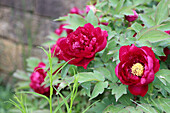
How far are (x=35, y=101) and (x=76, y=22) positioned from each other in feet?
1.88

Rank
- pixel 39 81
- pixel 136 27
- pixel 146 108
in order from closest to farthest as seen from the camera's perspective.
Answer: pixel 146 108 < pixel 136 27 < pixel 39 81

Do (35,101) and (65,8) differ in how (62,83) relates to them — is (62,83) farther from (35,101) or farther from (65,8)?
(65,8)

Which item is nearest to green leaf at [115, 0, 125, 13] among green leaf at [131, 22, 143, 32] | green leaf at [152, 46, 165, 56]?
green leaf at [131, 22, 143, 32]

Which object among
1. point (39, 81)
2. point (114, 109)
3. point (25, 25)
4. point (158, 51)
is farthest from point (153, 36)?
point (25, 25)

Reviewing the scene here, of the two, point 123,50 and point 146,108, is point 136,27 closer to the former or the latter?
point 123,50

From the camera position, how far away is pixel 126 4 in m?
0.79

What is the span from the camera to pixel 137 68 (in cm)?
57

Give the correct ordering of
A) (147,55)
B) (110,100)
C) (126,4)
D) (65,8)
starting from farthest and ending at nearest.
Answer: (65,8) < (126,4) < (110,100) < (147,55)

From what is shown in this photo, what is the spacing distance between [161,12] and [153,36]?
123 millimetres

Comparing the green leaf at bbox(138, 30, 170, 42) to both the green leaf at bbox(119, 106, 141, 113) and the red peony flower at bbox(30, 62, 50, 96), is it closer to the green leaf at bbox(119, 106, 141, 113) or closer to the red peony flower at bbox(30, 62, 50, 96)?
the green leaf at bbox(119, 106, 141, 113)

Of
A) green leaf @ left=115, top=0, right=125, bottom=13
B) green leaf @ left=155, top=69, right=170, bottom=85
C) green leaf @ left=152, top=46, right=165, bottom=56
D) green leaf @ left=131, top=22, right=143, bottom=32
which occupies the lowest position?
green leaf @ left=155, top=69, right=170, bottom=85

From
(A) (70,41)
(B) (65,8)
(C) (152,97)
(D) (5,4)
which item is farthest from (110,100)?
(D) (5,4)

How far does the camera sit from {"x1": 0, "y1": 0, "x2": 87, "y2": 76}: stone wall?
1655 millimetres

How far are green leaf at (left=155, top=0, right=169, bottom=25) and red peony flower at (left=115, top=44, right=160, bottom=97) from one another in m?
0.17
